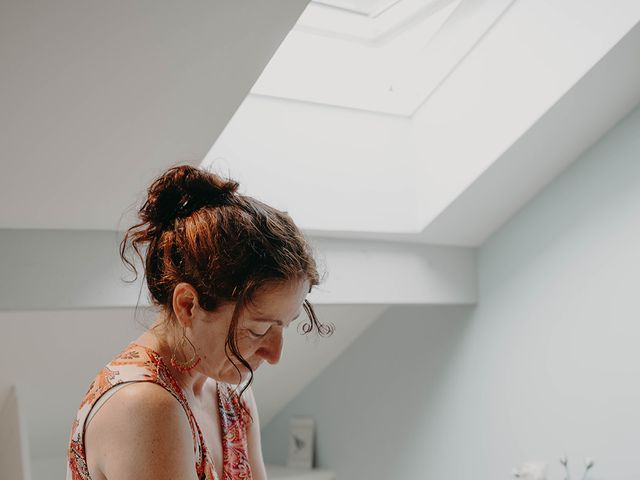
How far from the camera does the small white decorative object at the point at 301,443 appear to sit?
3.62m

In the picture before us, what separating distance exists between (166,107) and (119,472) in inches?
39.6

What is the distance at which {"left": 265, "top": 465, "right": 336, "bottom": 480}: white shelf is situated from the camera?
136 inches

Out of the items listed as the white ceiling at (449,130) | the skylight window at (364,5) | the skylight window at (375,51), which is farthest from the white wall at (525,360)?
the skylight window at (364,5)

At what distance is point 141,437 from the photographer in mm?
971

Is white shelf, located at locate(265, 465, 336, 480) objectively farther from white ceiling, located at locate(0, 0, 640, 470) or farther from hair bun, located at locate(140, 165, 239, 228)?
hair bun, located at locate(140, 165, 239, 228)

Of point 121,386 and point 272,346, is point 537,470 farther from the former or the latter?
point 121,386

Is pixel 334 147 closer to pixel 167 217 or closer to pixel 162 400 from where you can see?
pixel 167 217

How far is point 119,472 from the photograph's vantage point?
969 millimetres

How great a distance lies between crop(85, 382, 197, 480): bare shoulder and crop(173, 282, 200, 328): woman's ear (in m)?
0.10

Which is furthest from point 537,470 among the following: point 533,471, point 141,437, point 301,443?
point 141,437

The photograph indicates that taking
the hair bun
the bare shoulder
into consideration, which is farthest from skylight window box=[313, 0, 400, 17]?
the bare shoulder

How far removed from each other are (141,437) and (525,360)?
2.04 meters

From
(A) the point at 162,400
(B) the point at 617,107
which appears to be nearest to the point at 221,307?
(A) the point at 162,400

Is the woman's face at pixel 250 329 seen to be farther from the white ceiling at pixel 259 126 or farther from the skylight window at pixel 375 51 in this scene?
the skylight window at pixel 375 51
